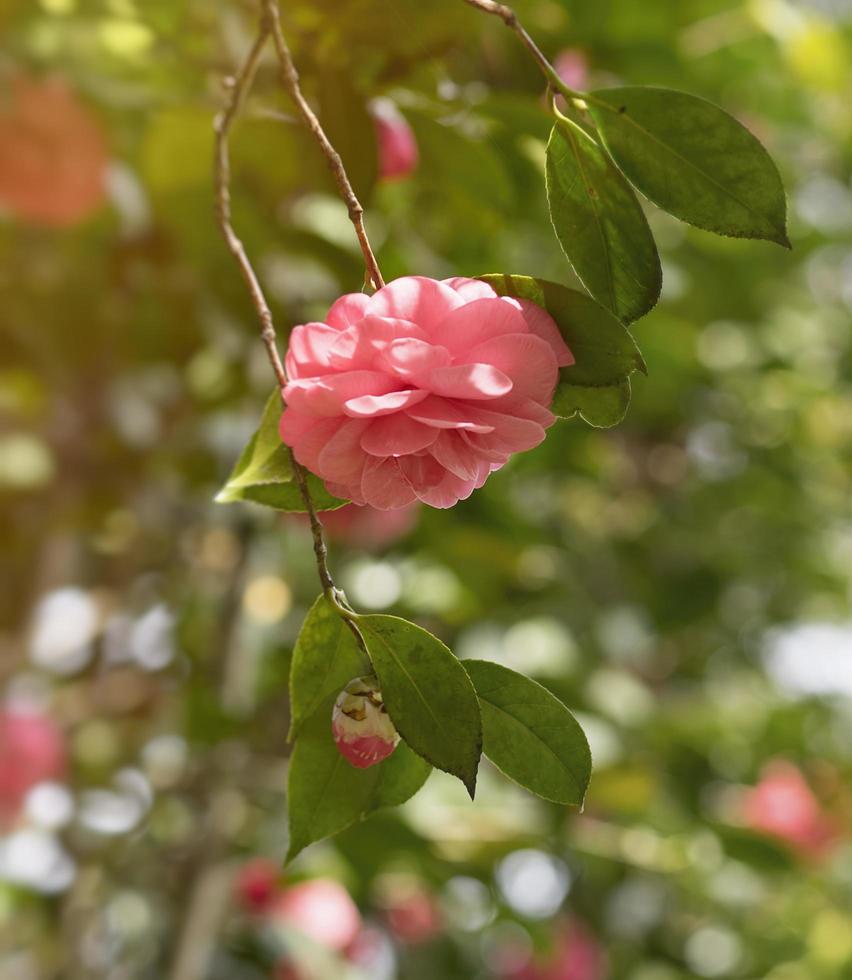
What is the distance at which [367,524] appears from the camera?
→ 47.9 inches

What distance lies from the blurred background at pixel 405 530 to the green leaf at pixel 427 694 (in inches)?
13.0

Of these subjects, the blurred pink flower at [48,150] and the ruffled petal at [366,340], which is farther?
the blurred pink flower at [48,150]

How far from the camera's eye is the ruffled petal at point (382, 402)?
1.20ft

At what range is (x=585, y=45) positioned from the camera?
1003 mm

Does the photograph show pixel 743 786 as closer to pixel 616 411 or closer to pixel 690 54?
pixel 690 54

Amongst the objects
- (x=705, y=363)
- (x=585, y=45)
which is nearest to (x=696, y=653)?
(x=705, y=363)

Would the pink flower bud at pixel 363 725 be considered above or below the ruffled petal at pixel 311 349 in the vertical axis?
below

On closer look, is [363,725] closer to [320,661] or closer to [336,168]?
[320,661]

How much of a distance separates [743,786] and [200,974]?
0.97 meters

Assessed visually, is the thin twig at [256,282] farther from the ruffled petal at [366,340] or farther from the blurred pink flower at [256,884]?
the blurred pink flower at [256,884]

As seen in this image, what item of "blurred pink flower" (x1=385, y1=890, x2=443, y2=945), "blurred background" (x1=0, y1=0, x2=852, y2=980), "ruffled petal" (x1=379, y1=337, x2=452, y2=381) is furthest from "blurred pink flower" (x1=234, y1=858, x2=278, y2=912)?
"ruffled petal" (x1=379, y1=337, x2=452, y2=381)

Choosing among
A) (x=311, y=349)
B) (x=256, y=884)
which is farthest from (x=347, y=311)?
(x=256, y=884)

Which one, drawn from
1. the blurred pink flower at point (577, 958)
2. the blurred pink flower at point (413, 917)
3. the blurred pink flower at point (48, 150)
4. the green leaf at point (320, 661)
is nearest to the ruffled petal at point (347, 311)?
the green leaf at point (320, 661)

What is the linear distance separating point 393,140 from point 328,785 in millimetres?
431
